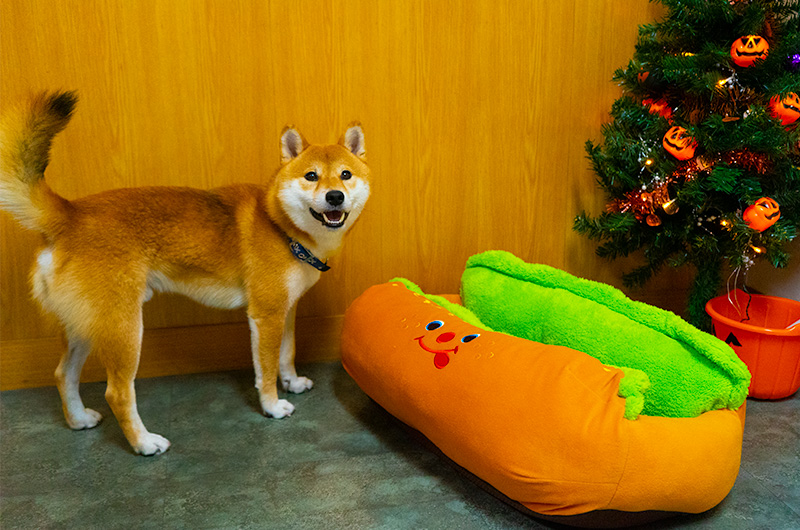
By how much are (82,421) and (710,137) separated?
211 cm

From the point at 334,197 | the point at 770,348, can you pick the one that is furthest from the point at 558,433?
the point at 770,348

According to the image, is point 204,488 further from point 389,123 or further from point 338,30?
point 338,30

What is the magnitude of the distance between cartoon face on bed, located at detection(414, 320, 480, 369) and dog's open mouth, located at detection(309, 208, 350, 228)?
1.28 feet

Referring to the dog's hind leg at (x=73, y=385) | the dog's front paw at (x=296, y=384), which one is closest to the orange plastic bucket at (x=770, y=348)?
the dog's front paw at (x=296, y=384)

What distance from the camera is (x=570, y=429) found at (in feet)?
4.44

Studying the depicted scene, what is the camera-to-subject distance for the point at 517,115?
2.41 meters

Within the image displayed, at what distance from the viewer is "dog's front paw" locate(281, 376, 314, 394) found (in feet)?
7.10

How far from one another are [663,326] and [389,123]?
3.88 feet

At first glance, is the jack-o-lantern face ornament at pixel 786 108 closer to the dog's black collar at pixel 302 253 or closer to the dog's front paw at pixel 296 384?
the dog's black collar at pixel 302 253

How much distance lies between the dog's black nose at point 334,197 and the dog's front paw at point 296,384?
2.33 feet

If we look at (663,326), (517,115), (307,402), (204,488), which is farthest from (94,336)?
(517,115)

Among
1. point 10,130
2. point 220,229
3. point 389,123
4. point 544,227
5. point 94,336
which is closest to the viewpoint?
point 10,130

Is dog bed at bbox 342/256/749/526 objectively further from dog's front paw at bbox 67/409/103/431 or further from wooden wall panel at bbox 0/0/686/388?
dog's front paw at bbox 67/409/103/431

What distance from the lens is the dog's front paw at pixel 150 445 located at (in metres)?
1.77
